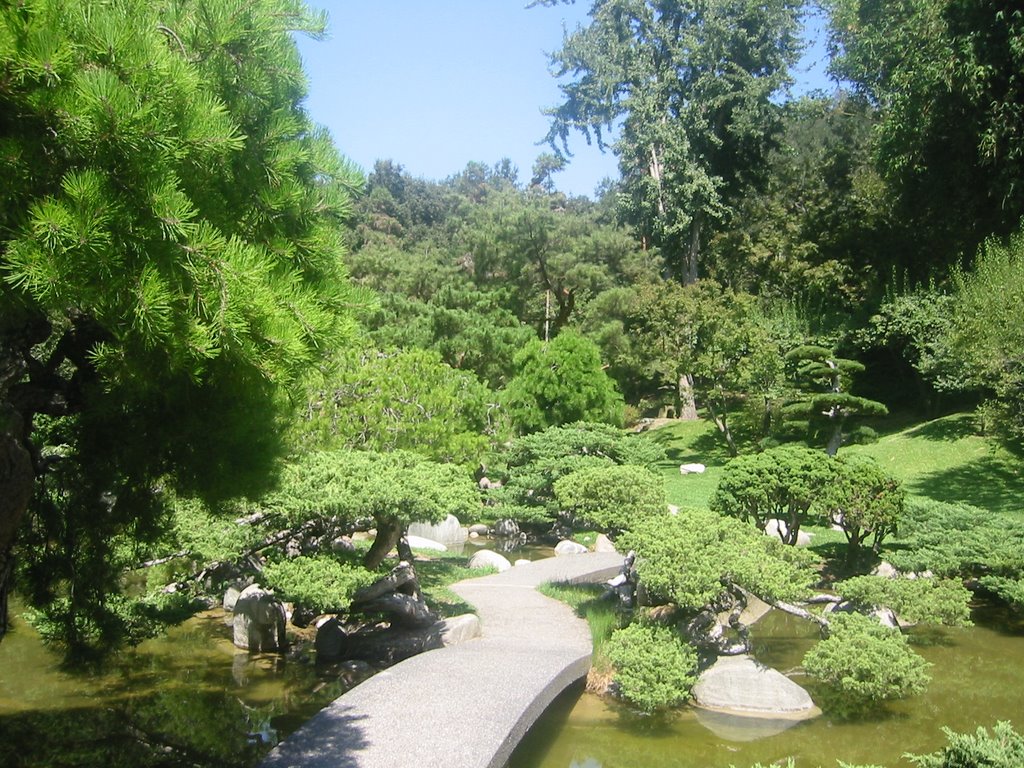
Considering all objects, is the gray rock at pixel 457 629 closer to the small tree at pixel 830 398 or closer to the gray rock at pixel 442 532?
the gray rock at pixel 442 532

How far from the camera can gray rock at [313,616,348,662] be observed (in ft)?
26.2

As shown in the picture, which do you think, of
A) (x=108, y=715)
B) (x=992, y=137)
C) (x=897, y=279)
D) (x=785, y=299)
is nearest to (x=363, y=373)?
(x=108, y=715)

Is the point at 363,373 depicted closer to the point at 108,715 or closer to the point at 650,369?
the point at 108,715

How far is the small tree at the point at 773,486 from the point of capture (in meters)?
9.43

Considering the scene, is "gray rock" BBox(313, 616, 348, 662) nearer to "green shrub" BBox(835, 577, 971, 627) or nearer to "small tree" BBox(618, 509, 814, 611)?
"small tree" BBox(618, 509, 814, 611)

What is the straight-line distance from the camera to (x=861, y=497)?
9422mm

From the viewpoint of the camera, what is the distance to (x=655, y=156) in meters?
25.8

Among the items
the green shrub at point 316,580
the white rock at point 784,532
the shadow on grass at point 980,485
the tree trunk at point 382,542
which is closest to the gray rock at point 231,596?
the tree trunk at point 382,542

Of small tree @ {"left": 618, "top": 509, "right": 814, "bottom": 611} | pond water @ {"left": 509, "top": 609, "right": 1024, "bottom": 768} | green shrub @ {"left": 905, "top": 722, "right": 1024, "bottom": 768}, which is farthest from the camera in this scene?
small tree @ {"left": 618, "top": 509, "right": 814, "bottom": 611}

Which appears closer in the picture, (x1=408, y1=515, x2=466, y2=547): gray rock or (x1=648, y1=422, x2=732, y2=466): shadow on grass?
(x1=408, y1=515, x2=466, y2=547): gray rock

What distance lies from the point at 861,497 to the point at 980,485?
7464 millimetres

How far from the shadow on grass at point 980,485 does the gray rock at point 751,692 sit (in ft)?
27.5

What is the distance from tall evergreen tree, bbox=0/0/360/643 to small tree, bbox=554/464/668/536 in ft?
18.0

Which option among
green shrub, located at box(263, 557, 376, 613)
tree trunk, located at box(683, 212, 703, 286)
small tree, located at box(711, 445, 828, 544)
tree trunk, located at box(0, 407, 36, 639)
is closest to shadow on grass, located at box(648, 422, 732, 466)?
tree trunk, located at box(683, 212, 703, 286)
